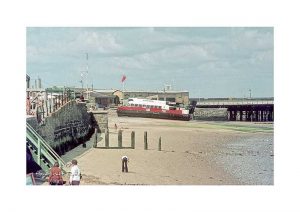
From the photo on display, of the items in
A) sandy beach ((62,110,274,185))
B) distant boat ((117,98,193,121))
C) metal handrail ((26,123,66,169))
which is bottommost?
sandy beach ((62,110,274,185))

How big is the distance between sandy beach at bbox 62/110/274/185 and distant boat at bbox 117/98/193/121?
212 inches

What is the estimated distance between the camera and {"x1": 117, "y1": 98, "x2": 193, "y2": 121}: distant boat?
29.3 meters

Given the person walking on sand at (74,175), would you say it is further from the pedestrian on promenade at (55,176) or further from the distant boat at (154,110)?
the distant boat at (154,110)

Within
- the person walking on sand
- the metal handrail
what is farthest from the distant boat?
the person walking on sand

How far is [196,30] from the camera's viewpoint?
13.3 metres

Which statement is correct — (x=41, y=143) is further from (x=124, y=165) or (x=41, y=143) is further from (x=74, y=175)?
(x=124, y=165)

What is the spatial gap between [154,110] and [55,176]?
68.5 ft

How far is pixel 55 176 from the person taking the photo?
1225cm


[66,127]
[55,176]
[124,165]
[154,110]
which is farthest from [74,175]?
[154,110]

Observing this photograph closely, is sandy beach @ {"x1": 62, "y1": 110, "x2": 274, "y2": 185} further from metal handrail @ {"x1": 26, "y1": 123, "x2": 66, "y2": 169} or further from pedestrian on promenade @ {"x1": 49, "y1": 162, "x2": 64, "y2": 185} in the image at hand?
metal handrail @ {"x1": 26, "y1": 123, "x2": 66, "y2": 169}
